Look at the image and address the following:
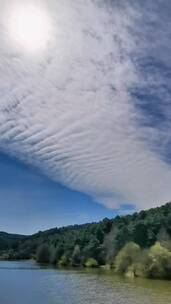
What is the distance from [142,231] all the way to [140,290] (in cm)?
5342

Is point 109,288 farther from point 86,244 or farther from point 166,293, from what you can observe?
point 86,244

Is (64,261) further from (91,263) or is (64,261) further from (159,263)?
(159,263)

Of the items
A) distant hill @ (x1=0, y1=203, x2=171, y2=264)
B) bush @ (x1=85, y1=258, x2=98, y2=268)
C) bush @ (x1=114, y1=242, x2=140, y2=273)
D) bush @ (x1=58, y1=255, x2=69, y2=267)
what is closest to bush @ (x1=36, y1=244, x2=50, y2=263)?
distant hill @ (x1=0, y1=203, x2=171, y2=264)

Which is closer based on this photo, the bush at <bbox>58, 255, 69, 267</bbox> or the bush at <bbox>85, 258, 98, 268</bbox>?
the bush at <bbox>85, 258, 98, 268</bbox>

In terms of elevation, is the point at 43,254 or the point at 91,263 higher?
the point at 43,254

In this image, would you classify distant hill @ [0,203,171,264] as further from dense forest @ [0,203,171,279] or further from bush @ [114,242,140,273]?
bush @ [114,242,140,273]

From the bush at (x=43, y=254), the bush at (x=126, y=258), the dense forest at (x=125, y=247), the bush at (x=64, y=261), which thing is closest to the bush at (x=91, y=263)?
the dense forest at (x=125, y=247)

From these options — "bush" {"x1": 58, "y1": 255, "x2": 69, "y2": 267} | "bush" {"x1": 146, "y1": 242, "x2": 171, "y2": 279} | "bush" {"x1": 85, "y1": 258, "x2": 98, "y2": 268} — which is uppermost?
"bush" {"x1": 58, "y1": 255, "x2": 69, "y2": 267}

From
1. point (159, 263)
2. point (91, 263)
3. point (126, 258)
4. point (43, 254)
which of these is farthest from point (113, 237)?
point (43, 254)

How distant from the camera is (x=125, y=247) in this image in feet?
275

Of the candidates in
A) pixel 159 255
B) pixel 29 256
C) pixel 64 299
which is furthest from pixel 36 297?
pixel 29 256

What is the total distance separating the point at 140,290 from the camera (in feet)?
168

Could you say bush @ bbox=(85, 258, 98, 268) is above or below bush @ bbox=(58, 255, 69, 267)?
below

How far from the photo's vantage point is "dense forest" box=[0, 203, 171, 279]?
72.7 meters
